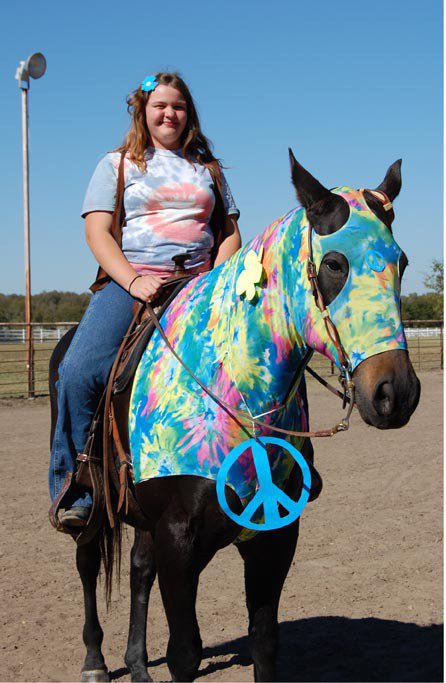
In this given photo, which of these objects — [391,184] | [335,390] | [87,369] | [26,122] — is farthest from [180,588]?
[26,122]

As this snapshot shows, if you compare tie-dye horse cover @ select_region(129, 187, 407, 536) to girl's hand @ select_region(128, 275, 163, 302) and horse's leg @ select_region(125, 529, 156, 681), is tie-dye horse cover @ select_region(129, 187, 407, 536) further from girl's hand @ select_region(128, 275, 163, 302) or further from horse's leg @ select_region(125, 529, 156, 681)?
horse's leg @ select_region(125, 529, 156, 681)

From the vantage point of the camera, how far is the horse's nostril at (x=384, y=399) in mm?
2074

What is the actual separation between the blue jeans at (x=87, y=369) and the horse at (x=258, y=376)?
11.0 inches

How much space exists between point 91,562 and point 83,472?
76cm

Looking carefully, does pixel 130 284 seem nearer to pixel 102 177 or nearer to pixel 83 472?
pixel 102 177

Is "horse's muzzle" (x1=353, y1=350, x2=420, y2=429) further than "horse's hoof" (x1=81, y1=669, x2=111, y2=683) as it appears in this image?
No

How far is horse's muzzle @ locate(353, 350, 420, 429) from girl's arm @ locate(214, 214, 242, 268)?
130 centimetres

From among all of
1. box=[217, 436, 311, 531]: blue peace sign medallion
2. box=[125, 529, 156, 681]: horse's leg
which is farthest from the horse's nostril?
box=[125, 529, 156, 681]: horse's leg

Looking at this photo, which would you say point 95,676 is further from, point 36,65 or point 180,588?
point 36,65

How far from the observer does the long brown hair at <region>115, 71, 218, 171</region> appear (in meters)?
3.23

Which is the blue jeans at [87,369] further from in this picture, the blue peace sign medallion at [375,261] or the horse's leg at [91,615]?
the blue peace sign medallion at [375,261]

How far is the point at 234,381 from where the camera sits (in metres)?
2.51

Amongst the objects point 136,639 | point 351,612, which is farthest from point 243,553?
point 351,612

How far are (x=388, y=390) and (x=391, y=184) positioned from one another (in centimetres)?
81
